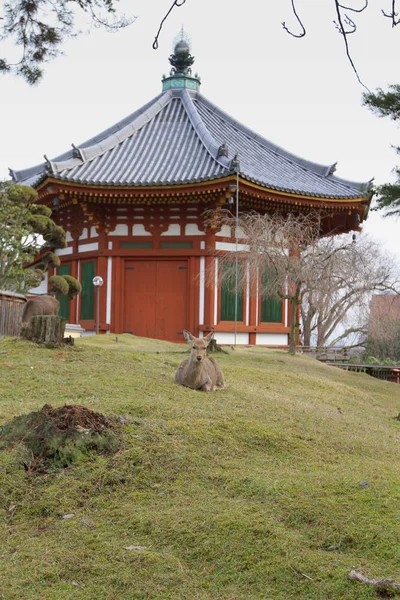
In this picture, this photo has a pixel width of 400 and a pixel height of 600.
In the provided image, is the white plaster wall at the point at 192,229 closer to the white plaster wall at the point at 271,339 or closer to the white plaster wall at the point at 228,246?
the white plaster wall at the point at 228,246

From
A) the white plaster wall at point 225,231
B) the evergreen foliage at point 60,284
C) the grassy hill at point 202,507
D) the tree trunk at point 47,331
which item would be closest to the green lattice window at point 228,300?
the white plaster wall at point 225,231

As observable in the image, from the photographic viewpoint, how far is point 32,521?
496cm

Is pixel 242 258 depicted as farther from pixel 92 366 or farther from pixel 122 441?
pixel 122 441

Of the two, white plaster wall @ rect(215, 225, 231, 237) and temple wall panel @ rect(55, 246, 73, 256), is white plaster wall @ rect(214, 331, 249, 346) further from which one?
temple wall panel @ rect(55, 246, 73, 256)

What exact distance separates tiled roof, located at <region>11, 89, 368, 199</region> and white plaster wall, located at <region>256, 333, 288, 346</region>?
4.83m

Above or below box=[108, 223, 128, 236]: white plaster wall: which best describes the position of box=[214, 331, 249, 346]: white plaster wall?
below

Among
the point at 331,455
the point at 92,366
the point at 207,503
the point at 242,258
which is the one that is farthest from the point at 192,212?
the point at 207,503

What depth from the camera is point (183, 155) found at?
907 inches

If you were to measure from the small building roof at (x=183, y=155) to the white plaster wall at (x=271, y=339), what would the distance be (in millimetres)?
4825

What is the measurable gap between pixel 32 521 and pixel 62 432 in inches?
41.7

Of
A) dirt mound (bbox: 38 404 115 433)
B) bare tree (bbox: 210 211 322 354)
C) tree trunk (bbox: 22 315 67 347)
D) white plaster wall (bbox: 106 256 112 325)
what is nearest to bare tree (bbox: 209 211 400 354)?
bare tree (bbox: 210 211 322 354)

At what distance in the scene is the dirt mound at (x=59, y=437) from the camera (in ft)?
18.9

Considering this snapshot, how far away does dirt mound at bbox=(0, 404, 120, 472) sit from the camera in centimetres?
576

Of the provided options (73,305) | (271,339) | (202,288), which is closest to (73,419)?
(202,288)
